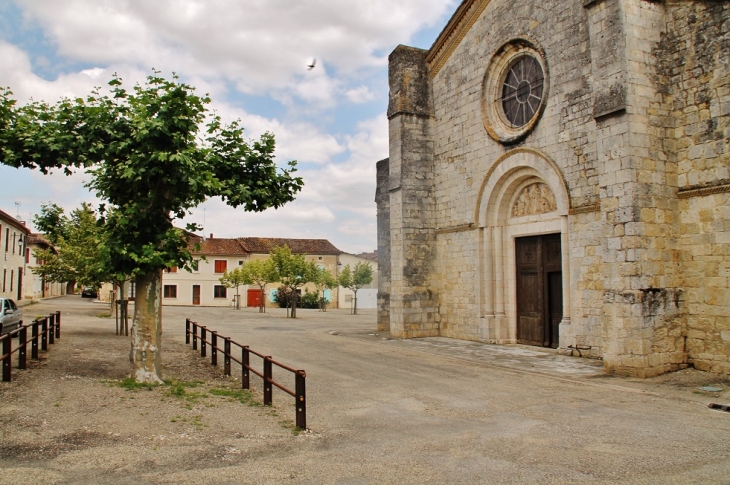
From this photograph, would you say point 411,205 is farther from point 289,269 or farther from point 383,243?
point 289,269

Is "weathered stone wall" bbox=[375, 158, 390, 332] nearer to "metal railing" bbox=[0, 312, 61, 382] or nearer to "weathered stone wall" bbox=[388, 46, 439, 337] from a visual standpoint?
"weathered stone wall" bbox=[388, 46, 439, 337]

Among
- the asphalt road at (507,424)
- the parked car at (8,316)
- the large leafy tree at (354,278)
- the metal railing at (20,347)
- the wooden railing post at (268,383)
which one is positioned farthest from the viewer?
the large leafy tree at (354,278)

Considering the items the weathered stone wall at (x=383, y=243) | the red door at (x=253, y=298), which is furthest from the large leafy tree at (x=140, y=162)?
the red door at (x=253, y=298)

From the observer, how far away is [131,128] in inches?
348

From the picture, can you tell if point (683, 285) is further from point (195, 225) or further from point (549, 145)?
point (195, 225)

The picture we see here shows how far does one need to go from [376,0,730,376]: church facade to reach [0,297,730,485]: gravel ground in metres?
1.75

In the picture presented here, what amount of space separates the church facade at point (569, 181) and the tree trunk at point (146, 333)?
26.2 ft

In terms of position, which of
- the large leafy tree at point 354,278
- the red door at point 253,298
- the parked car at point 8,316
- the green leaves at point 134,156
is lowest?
the red door at point 253,298

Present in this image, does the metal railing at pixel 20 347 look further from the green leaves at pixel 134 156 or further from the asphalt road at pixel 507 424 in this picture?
the asphalt road at pixel 507 424

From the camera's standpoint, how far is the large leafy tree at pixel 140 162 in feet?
27.6

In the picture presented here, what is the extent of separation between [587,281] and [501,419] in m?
6.03

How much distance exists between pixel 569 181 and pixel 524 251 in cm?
275

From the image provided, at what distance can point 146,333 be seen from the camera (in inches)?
356

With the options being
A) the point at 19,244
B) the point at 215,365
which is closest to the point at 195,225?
the point at 215,365
